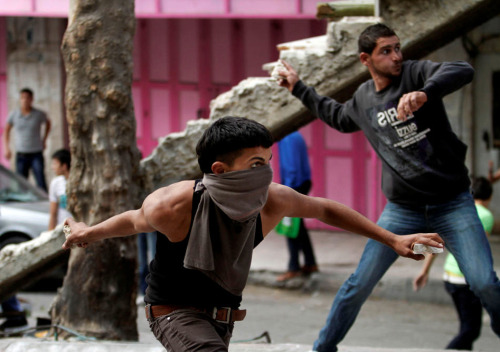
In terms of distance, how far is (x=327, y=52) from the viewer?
231 inches

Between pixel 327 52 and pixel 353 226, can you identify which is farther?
pixel 327 52

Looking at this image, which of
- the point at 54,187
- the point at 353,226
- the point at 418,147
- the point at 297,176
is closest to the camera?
the point at 353,226

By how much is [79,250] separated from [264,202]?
2627mm

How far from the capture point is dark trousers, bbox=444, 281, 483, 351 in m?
5.59

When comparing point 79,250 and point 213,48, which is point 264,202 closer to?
point 79,250

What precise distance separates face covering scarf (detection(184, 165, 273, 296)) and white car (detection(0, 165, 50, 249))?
567 cm

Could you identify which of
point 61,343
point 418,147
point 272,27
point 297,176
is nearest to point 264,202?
point 418,147

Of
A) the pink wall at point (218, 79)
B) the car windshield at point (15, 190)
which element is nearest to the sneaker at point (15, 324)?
the car windshield at point (15, 190)

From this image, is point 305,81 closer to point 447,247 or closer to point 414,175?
point 414,175

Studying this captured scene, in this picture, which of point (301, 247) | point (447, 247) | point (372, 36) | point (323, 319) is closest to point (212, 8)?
point (301, 247)

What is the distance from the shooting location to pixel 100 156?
221 inches

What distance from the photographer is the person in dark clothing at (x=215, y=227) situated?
3.32 metres

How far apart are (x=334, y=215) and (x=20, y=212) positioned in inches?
238

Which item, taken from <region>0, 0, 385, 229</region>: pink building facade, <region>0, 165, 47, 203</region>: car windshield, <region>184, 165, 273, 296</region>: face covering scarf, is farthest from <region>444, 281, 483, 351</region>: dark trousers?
<region>0, 165, 47, 203</region>: car windshield
